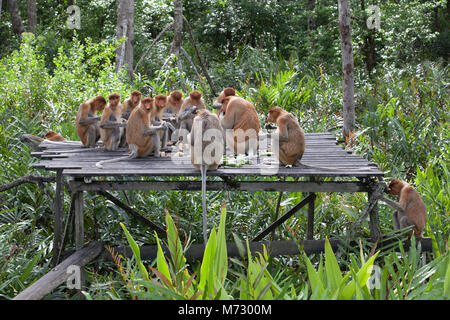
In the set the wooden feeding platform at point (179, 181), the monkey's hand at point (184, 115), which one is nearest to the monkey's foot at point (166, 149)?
the wooden feeding platform at point (179, 181)

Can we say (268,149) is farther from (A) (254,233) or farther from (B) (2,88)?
(B) (2,88)

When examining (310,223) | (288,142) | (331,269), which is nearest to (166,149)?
(288,142)

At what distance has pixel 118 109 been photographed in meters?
4.46

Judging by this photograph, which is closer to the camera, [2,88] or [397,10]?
[2,88]

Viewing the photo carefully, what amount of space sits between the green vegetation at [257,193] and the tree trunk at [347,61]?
0.29m

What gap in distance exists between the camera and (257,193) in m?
5.29

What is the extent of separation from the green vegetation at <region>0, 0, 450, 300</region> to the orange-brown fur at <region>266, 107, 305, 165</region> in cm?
64

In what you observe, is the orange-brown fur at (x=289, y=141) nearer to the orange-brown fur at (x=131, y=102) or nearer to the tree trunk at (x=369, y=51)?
the orange-brown fur at (x=131, y=102)

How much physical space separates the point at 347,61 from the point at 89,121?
3.29 m

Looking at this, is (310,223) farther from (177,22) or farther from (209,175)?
(177,22)
